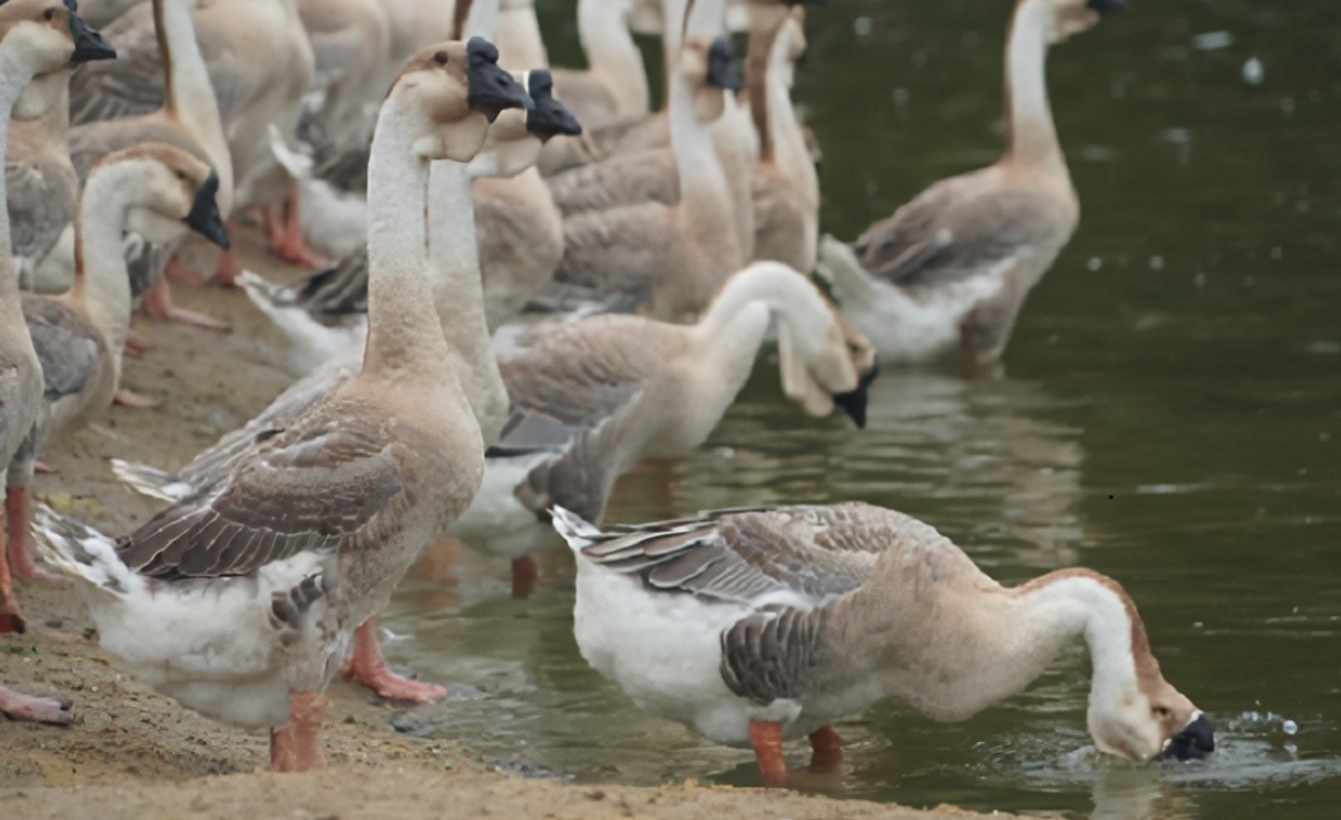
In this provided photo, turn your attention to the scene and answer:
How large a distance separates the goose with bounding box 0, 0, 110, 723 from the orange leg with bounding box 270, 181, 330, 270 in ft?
22.5

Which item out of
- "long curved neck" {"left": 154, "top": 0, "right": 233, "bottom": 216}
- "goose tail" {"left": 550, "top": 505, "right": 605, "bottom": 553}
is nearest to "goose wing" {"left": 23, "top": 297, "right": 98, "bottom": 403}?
"goose tail" {"left": 550, "top": 505, "right": 605, "bottom": 553}

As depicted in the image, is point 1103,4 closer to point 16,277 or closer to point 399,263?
point 399,263

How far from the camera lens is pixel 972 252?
559 inches

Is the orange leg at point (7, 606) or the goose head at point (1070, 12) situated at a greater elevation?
the goose head at point (1070, 12)

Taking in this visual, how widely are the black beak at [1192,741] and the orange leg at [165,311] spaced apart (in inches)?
287

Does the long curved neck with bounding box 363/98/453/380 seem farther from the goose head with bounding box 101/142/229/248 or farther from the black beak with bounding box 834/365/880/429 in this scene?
the black beak with bounding box 834/365/880/429

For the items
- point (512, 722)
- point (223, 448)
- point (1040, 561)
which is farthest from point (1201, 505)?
point (223, 448)

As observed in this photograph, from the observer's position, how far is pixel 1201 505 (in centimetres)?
1062

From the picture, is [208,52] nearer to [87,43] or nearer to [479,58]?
[87,43]

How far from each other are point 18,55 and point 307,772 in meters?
2.79

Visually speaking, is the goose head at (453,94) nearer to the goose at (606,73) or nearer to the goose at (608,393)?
the goose at (608,393)

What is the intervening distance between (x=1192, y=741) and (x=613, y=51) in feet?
37.4

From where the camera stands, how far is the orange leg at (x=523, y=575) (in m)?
9.92

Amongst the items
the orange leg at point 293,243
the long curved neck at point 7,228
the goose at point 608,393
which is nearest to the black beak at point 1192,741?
the goose at point 608,393
